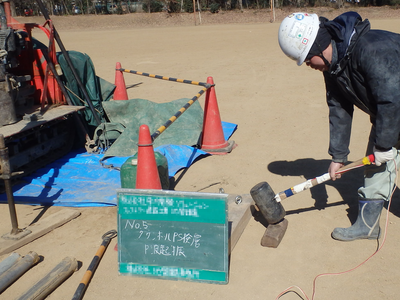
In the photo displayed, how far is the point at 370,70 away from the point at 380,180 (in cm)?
106

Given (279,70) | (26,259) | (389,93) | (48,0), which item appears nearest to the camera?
(389,93)

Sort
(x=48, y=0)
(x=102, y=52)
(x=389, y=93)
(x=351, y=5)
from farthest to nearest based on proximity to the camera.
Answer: (x=48, y=0), (x=351, y=5), (x=102, y=52), (x=389, y=93)

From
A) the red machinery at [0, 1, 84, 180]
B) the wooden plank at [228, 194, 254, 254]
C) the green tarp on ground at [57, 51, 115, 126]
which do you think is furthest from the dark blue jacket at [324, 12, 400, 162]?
the green tarp on ground at [57, 51, 115, 126]

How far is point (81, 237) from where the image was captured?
427 cm

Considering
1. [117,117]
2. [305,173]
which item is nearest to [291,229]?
[305,173]

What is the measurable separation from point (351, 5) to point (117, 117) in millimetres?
39397

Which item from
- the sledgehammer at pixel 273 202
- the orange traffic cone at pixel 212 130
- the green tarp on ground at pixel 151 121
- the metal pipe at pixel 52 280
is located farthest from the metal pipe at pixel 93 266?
the orange traffic cone at pixel 212 130

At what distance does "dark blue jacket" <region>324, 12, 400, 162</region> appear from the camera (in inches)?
127

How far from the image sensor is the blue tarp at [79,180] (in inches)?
201

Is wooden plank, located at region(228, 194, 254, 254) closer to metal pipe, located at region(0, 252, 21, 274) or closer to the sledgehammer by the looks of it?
the sledgehammer

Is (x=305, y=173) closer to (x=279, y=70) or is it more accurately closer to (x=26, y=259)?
(x=26, y=259)

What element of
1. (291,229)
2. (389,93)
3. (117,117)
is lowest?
(291,229)

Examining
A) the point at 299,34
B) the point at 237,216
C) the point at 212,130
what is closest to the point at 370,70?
the point at 299,34

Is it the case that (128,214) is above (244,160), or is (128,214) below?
above
